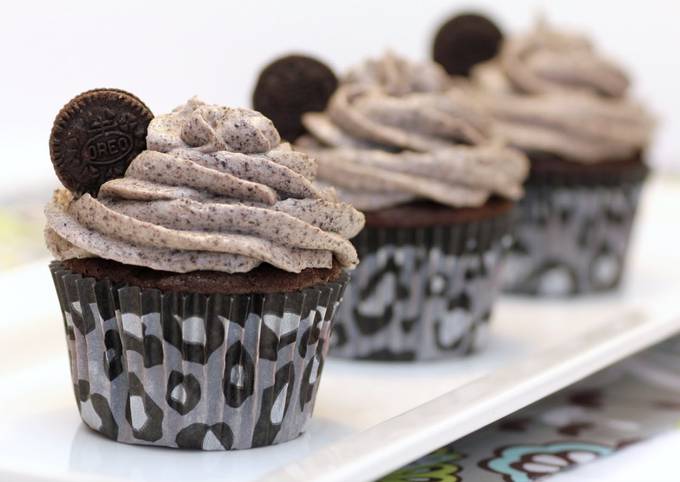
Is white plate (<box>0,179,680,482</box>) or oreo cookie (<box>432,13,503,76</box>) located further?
oreo cookie (<box>432,13,503,76</box>)

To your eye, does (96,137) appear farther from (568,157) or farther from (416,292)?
(568,157)

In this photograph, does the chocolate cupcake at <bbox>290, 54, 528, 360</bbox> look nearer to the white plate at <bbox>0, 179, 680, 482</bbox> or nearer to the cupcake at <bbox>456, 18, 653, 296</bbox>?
the white plate at <bbox>0, 179, 680, 482</bbox>

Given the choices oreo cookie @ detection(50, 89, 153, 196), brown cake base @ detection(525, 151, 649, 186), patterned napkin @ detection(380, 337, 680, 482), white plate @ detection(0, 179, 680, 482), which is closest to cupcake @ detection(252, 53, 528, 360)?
white plate @ detection(0, 179, 680, 482)

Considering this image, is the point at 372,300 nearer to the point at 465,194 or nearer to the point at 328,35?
the point at 465,194

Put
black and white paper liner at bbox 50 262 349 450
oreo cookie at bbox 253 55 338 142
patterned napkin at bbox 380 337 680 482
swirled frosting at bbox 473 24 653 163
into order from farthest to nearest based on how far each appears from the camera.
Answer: swirled frosting at bbox 473 24 653 163, oreo cookie at bbox 253 55 338 142, patterned napkin at bbox 380 337 680 482, black and white paper liner at bbox 50 262 349 450

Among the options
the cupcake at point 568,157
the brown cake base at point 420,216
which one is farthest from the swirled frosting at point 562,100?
the brown cake base at point 420,216

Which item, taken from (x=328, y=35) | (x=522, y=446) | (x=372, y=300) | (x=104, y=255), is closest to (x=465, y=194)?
(x=372, y=300)
